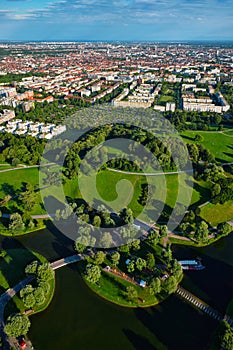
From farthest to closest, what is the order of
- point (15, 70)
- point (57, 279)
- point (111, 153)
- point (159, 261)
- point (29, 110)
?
point (15, 70)
point (29, 110)
point (111, 153)
point (159, 261)
point (57, 279)

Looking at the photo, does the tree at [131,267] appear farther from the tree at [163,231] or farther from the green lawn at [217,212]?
the green lawn at [217,212]

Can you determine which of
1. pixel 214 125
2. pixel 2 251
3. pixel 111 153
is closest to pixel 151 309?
pixel 2 251

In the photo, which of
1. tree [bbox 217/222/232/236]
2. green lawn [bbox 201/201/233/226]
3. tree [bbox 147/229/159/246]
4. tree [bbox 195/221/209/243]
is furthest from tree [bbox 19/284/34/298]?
green lawn [bbox 201/201/233/226]

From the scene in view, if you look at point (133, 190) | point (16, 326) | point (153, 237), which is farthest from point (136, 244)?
point (16, 326)

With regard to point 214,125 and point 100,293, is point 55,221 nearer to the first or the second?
point 100,293

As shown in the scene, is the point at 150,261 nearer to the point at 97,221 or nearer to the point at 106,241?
the point at 106,241

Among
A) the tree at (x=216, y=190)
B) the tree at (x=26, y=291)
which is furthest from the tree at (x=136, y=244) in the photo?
the tree at (x=216, y=190)

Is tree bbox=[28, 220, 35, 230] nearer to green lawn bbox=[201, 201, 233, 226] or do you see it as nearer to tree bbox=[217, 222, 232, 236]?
green lawn bbox=[201, 201, 233, 226]
